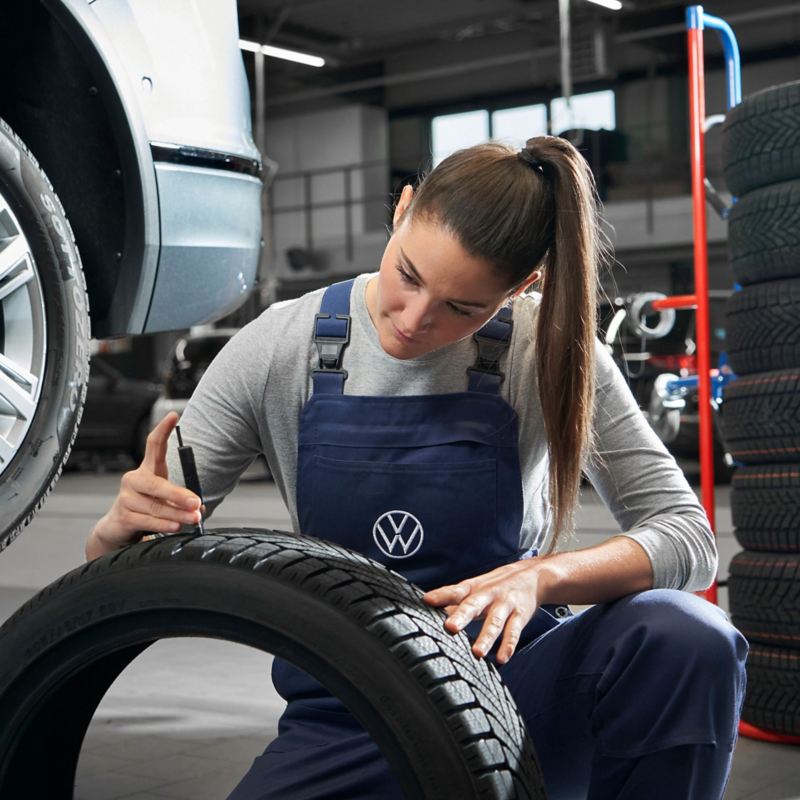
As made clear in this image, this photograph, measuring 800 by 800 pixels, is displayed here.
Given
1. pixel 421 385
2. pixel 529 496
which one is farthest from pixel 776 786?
pixel 421 385

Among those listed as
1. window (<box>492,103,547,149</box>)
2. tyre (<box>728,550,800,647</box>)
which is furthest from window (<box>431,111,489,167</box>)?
tyre (<box>728,550,800,647</box>)

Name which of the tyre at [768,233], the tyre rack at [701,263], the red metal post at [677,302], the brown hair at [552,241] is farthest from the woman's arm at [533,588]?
the red metal post at [677,302]

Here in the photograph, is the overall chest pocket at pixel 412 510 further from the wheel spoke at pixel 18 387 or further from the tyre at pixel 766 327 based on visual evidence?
the tyre at pixel 766 327

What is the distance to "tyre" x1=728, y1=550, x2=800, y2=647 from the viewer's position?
2.21 m

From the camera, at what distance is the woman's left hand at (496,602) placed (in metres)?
0.99

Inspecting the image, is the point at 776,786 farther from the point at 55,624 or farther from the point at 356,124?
the point at 356,124

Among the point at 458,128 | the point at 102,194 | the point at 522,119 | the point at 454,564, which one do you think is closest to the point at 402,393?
the point at 454,564

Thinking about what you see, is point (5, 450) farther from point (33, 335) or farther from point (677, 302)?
point (677, 302)

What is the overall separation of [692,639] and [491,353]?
1.21ft

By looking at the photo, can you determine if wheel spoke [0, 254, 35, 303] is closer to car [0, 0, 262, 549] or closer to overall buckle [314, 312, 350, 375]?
car [0, 0, 262, 549]

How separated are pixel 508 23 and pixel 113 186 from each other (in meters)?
11.7

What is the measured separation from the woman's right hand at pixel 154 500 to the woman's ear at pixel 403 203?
1.17 feet

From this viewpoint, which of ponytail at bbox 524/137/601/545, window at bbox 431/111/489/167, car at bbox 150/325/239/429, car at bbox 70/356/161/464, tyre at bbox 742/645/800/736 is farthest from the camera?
window at bbox 431/111/489/167

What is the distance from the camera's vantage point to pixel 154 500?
3.62 ft
